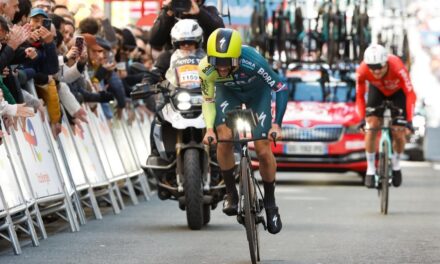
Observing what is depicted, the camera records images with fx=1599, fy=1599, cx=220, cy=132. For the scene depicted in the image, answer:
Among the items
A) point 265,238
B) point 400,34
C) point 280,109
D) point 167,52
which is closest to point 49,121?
point 167,52

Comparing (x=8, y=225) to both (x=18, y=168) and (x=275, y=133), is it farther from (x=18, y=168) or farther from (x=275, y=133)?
(x=275, y=133)

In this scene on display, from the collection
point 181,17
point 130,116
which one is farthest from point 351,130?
point 181,17

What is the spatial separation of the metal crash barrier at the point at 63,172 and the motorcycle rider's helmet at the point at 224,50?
6.63ft

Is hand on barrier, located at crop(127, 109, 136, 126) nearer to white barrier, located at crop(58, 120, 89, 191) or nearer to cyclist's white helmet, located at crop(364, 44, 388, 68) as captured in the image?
cyclist's white helmet, located at crop(364, 44, 388, 68)

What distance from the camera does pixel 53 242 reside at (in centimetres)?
1378

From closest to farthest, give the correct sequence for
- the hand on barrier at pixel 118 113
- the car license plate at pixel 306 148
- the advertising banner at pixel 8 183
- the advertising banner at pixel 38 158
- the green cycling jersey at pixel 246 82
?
the green cycling jersey at pixel 246 82, the advertising banner at pixel 8 183, the advertising banner at pixel 38 158, the hand on barrier at pixel 118 113, the car license plate at pixel 306 148

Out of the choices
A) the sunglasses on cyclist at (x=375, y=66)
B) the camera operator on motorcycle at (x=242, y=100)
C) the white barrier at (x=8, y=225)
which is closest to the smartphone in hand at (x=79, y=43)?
the camera operator on motorcycle at (x=242, y=100)

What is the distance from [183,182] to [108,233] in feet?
2.77

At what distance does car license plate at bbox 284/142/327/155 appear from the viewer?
2481 cm

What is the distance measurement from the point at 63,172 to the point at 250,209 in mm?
4194

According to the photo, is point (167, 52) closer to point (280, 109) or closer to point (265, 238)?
point (265, 238)

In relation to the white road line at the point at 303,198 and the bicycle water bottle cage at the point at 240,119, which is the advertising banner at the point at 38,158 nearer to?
the bicycle water bottle cage at the point at 240,119

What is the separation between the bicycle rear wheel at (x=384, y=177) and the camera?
18047mm

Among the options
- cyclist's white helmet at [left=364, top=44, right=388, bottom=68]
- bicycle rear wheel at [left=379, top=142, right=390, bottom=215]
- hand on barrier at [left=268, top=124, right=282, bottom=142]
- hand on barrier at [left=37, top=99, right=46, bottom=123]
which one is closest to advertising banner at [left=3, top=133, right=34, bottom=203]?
hand on barrier at [left=37, top=99, right=46, bottom=123]
